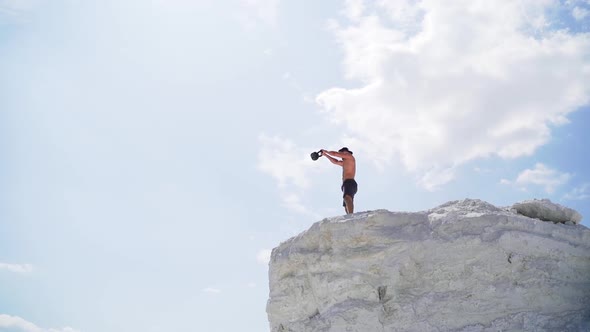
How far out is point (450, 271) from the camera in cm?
1074

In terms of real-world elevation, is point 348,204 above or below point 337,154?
below

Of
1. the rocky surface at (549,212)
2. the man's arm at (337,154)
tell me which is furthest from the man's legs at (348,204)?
the rocky surface at (549,212)

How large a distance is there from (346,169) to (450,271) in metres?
4.13

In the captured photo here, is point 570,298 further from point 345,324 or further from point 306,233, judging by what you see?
point 306,233

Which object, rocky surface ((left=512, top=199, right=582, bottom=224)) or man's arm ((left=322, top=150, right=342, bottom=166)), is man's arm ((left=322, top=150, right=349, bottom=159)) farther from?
rocky surface ((left=512, top=199, right=582, bottom=224))

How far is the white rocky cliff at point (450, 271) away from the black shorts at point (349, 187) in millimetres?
1788

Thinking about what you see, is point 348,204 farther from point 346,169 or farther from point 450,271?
point 450,271

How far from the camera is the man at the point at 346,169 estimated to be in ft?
44.3

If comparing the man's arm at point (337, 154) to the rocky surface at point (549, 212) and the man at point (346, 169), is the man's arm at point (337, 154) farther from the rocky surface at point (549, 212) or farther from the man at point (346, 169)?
the rocky surface at point (549, 212)

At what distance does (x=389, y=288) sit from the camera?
10.8 metres

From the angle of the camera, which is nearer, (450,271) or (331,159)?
(450,271)

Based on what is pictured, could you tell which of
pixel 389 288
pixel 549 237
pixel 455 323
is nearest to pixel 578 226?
pixel 549 237

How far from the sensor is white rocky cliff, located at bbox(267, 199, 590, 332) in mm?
10336

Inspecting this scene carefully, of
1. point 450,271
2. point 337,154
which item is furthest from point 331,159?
point 450,271
